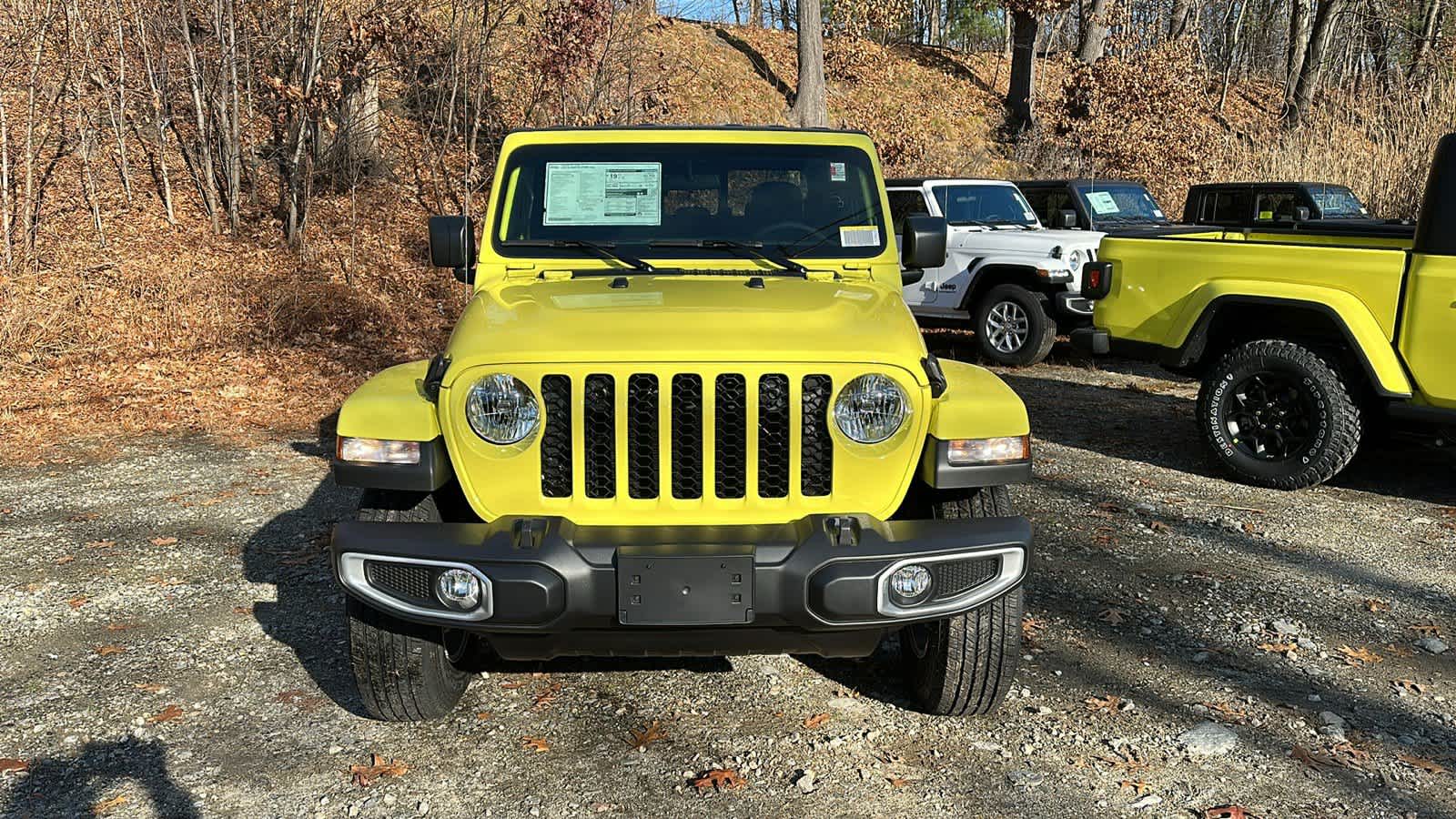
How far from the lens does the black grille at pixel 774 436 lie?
3158mm

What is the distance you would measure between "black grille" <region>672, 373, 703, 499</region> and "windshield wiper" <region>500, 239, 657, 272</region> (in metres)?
1.09

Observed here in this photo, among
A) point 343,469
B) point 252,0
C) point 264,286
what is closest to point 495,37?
point 252,0

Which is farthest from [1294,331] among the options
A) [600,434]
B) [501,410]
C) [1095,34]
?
[1095,34]

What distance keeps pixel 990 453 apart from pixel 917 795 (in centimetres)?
99

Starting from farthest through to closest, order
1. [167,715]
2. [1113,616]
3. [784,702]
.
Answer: [1113,616] → [784,702] → [167,715]

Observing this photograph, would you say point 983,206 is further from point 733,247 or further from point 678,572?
point 678,572

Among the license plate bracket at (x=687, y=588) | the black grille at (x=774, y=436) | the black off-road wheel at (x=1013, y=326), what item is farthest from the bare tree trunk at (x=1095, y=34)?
the license plate bracket at (x=687, y=588)

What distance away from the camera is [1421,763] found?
3.43 metres

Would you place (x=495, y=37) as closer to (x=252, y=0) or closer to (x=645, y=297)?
(x=252, y=0)

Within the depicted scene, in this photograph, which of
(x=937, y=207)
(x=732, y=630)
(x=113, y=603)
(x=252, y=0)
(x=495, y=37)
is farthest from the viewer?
(x=495, y=37)

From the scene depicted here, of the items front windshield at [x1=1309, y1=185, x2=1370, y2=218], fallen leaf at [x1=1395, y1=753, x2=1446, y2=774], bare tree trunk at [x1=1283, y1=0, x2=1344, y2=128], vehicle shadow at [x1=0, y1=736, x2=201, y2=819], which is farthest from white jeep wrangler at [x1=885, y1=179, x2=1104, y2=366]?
bare tree trunk at [x1=1283, y1=0, x2=1344, y2=128]

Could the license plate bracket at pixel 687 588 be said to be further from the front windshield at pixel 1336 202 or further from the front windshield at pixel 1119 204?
the front windshield at pixel 1336 202

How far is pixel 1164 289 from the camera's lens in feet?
22.6

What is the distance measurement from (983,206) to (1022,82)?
61.2 feet
